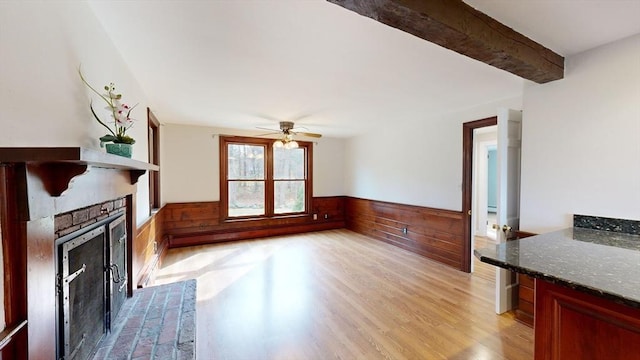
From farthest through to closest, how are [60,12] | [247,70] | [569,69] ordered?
[247,70] → [569,69] → [60,12]

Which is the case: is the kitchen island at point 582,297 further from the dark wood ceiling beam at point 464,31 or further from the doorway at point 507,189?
the dark wood ceiling beam at point 464,31

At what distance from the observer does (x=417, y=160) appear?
4.47 meters

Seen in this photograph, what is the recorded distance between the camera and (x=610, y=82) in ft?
6.34

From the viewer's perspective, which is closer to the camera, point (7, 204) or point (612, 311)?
point (7, 204)

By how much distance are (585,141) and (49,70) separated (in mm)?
3341

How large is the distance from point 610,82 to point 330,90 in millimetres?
2240

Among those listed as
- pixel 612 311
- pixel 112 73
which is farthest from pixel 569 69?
pixel 112 73

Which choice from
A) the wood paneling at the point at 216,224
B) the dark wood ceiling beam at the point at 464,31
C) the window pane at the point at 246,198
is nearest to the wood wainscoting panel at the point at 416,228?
the wood paneling at the point at 216,224

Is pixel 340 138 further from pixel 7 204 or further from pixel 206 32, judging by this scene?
pixel 7 204

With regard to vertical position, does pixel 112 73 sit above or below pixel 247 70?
below

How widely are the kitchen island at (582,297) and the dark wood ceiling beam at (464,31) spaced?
118 centimetres

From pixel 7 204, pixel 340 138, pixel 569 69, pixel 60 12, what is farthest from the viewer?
pixel 340 138

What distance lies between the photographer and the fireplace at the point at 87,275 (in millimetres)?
1233

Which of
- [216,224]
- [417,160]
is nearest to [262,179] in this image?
[216,224]
